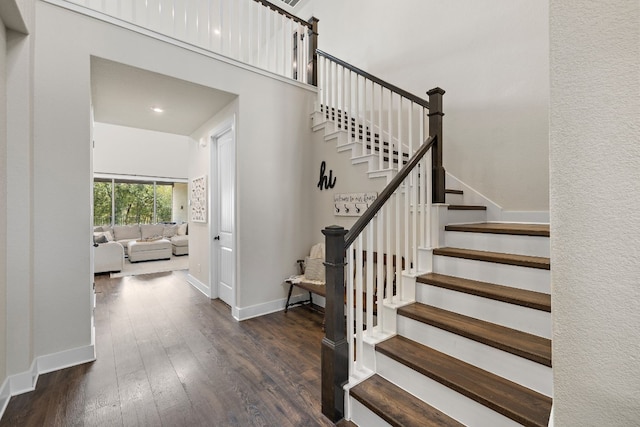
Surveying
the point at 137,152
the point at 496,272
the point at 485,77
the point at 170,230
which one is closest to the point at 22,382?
the point at 496,272

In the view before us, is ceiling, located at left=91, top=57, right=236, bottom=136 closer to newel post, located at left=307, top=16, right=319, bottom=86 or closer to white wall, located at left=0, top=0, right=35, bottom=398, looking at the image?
white wall, located at left=0, top=0, right=35, bottom=398

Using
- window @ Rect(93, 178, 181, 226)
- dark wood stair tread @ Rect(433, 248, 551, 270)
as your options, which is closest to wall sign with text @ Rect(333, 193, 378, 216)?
dark wood stair tread @ Rect(433, 248, 551, 270)

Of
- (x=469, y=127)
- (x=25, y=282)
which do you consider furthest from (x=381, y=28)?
(x=25, y=282)

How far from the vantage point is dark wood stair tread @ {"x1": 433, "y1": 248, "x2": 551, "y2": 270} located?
69.9 inches

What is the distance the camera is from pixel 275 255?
3590 mm

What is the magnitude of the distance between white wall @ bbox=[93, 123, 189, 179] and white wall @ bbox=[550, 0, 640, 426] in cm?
935

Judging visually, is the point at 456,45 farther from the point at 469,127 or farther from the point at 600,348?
the point at 600,348

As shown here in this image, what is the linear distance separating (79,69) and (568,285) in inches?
135

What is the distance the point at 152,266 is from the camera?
249 inches

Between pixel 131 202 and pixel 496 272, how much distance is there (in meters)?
9.55

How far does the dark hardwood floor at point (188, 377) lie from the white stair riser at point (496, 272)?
1.31 metres

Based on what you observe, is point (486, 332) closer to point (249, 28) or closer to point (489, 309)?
point (489, 309)

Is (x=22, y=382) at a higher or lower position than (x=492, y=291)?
lower

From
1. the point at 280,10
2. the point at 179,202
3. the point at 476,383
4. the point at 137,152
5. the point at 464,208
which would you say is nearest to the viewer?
the point at 476,383
